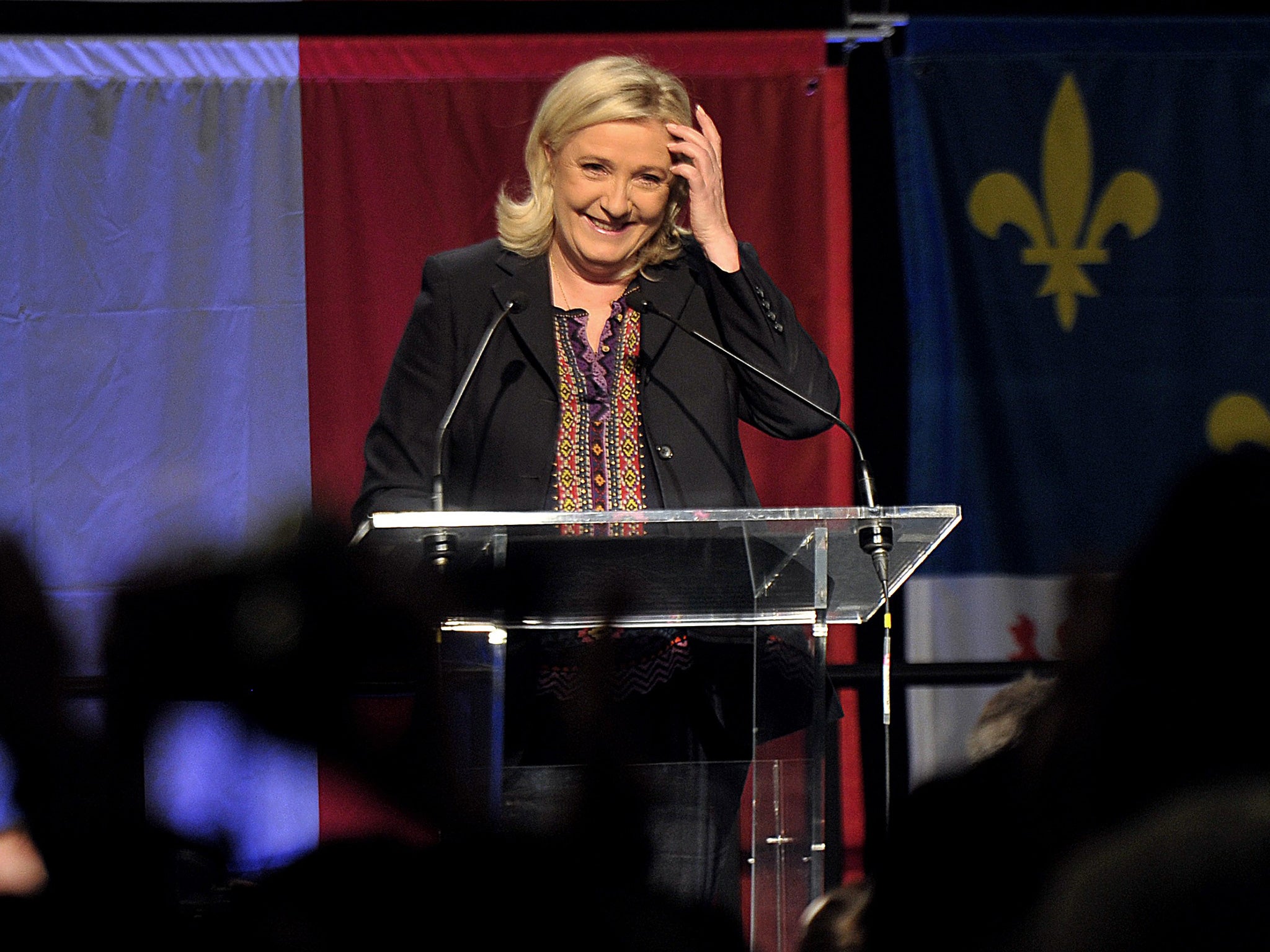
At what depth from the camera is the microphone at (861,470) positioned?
1671 millimetres

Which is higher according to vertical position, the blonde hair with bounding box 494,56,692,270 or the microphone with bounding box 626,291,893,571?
the blonde hair with bounding box 494,56,692,270

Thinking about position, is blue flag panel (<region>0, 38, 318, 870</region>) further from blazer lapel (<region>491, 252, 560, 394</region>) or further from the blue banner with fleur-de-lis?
the blue banner with fleur-de-lis

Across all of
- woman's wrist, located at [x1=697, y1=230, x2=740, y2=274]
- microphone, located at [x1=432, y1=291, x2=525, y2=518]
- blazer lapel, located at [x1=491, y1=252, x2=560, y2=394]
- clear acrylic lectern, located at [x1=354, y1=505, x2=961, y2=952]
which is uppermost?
woman's wrist, located at [x1=697, y1=230, x2=740, y2=274]

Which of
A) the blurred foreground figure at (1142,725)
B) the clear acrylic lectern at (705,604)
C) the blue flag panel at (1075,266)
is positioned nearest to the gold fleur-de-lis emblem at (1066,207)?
the blue flag panel at (1075,266)

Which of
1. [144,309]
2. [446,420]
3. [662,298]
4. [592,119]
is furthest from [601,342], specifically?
[144,309]

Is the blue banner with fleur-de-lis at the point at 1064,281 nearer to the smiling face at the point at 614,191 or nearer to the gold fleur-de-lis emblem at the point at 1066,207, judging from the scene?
the gold fleur-de-lis emblem at the point at 1066,207

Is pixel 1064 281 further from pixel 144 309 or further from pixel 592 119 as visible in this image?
pixel 144 309

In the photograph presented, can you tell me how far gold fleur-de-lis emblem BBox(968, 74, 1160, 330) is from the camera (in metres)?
3.37

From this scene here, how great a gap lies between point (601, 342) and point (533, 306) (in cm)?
12

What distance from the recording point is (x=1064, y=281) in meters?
3.37

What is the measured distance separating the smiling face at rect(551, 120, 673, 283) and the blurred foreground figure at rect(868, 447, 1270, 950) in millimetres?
1570

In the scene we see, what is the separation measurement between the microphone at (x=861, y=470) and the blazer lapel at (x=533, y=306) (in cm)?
15

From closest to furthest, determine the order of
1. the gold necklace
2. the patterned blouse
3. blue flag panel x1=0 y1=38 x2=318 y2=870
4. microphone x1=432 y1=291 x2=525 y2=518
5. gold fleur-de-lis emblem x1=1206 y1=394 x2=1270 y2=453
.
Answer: microphone x1=432 y1=291 x2=525 y2=518, the patterned blouse, the gold necklace, blue flag panel x1=0 y1=38 x2=318 y2=870, gold fleur-de-lis emblem x1=1206 y1=394 x2=1270 y2=453

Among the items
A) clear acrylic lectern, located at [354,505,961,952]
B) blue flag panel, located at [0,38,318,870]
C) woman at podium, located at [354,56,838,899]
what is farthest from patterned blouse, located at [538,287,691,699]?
blue flag panel, located at [0,38,318,870]
